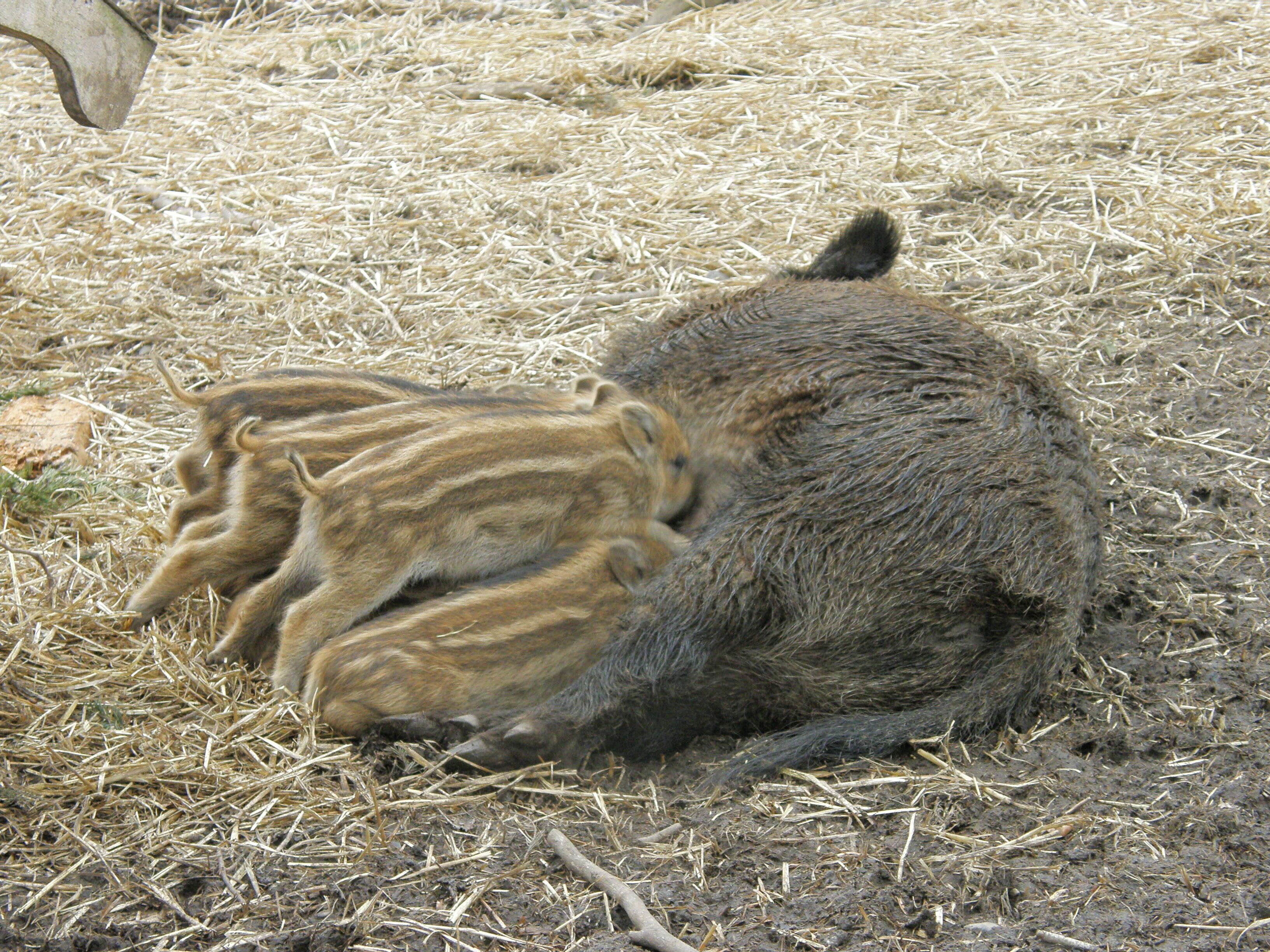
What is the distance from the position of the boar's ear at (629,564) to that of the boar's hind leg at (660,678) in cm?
6

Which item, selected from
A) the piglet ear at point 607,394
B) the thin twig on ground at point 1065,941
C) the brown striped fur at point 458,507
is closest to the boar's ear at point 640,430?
the brown striped fur at point 458,507

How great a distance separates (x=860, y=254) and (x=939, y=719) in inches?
70.7

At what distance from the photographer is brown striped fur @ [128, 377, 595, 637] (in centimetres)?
326

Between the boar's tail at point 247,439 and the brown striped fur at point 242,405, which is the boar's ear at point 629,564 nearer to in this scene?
the brown striped fur at point 242,405

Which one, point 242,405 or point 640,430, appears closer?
point 640,430

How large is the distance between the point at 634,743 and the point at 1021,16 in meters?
6.52

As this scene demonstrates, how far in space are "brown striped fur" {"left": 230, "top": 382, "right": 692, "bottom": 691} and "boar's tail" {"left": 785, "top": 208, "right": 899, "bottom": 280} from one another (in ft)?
3.44

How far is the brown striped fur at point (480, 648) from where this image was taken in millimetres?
2928

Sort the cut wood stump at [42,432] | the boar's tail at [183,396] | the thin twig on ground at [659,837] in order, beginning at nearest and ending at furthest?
the thin twig on ground at [659,837], the boar's tail at [183,396], the cut wood stump at [42,432]

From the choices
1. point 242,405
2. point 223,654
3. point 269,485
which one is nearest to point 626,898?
point 223,654

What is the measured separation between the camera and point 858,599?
3055mm

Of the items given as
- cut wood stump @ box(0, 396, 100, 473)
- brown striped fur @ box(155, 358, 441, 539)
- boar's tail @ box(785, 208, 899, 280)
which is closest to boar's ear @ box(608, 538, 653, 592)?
brown striped fur @ box(155, 358, 441, 539)

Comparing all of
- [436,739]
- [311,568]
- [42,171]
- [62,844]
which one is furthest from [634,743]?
[42,171]

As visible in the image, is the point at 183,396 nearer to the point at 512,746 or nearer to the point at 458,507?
the point at 458,507
